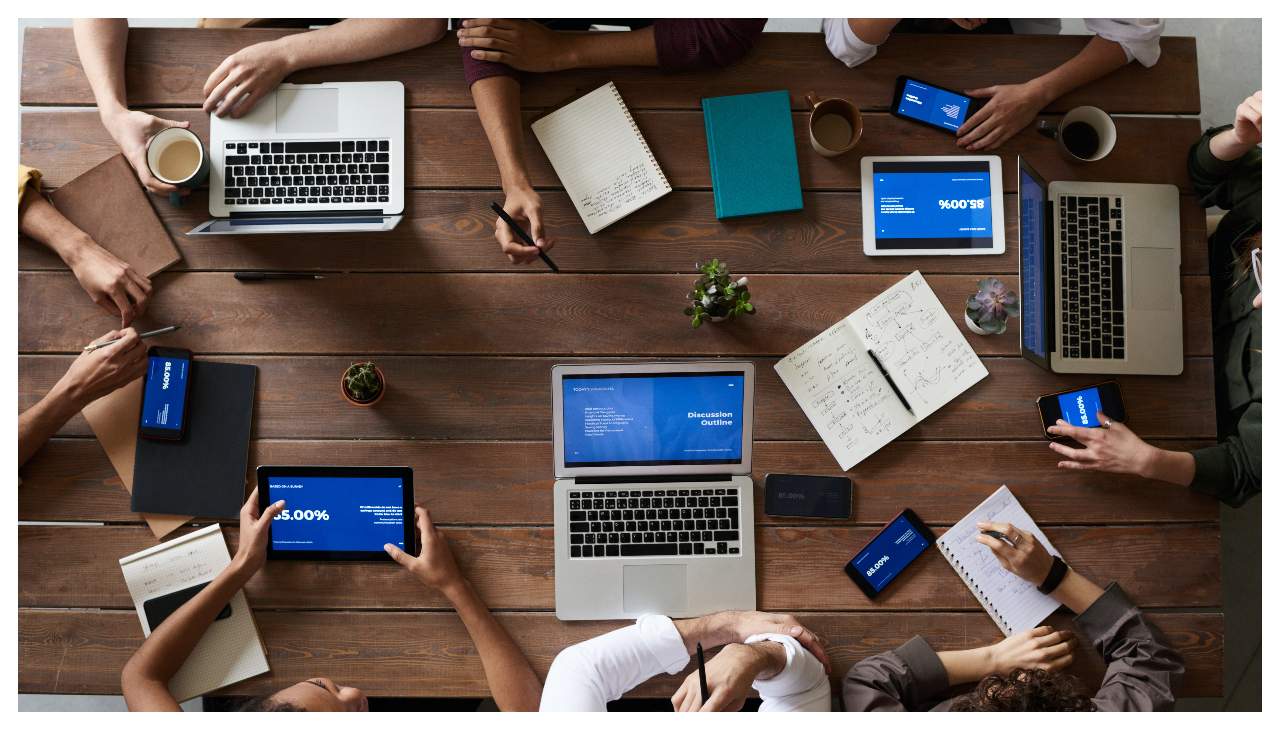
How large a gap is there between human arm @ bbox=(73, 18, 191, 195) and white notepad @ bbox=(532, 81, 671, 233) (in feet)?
2.86

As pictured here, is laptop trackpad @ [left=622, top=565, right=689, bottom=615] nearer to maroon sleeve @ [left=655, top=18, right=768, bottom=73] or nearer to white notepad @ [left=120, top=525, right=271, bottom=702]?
white notepad @ [left=120, top=525, right=271, bottom=702]

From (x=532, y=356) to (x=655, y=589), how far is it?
0.61m

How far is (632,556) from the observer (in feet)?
5.18

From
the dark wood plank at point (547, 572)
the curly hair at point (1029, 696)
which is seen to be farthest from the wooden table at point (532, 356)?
the curly hair at point (1029, 696)

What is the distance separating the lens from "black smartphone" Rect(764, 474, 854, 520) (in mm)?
1595

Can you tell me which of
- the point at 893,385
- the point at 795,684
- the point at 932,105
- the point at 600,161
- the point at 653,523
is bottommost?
the point at 795,684

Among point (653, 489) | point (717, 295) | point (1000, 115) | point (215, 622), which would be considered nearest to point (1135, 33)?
point (1000, 115)

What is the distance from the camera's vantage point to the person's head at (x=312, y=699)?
Answer: 1.43 m

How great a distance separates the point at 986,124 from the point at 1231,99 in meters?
1.49

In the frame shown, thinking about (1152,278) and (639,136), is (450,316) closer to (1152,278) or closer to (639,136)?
(639,136)

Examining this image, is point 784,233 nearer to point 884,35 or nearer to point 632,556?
point 884,35

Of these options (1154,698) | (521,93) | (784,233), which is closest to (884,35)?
(784,233)

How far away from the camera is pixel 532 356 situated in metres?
1.62

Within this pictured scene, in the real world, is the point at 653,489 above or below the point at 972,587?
above
